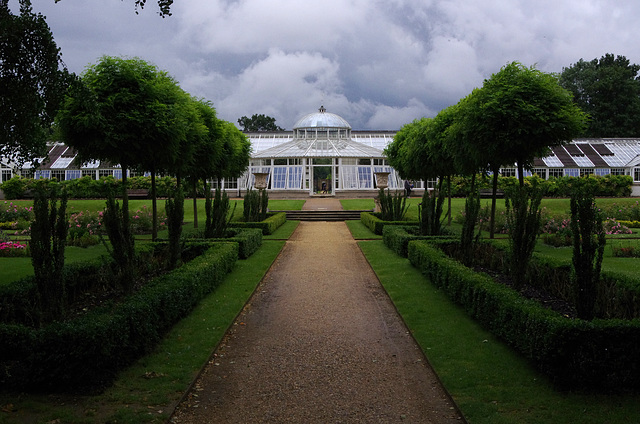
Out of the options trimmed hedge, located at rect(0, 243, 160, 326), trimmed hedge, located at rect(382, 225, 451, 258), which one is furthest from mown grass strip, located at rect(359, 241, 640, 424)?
trimmed hedge, located at rect(382, 225, 451, 258)

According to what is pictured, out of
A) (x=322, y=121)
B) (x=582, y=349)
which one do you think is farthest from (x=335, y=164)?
(x=582, y=349)

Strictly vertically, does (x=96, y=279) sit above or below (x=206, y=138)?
below

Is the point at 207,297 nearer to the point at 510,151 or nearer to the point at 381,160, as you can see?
the point at 510,151

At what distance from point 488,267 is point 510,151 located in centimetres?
346

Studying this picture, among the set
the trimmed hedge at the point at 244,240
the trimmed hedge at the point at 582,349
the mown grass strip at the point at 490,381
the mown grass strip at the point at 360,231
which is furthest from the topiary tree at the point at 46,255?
the mown grass strip at the point at 360,231

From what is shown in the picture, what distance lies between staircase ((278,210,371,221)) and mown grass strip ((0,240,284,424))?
717 inches

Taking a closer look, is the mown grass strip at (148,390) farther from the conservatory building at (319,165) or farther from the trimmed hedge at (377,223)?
the conservatory building at (319,165)

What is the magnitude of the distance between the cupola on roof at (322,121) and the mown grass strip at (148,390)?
38.8m

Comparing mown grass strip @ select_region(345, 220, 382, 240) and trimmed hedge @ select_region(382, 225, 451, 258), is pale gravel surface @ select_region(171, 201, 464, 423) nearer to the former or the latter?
trimmed hedge @ select_region(382, 225, 451, 258)

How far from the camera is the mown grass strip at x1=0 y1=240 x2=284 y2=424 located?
4598 mm

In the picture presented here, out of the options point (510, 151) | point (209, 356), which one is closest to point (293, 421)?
point (209, 356)

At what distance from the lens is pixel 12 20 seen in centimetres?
630

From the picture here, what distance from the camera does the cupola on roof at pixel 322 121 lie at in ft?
151

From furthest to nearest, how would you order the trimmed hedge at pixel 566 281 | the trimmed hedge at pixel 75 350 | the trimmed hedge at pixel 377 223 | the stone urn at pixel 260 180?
the stone urn at pixel 260 180 < the trimmed hedge at pixel 377 223 < the trimmed hedge at pixel 566 281 < the trimmed hedge at pixel 75 350
